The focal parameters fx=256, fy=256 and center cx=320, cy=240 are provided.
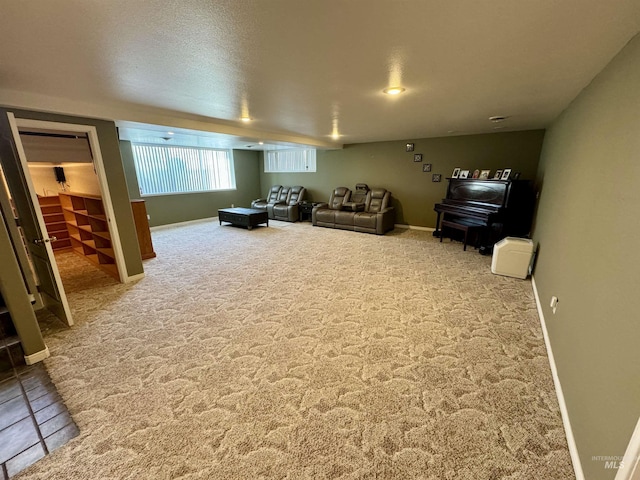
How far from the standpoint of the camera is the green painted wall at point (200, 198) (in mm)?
6080

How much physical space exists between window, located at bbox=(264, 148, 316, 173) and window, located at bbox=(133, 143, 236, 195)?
4.26ft

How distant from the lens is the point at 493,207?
4445 mm

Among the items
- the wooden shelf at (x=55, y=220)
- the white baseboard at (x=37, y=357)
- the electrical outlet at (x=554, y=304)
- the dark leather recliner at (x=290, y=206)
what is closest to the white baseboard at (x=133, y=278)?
the white baseboard at (x=37, y=357)

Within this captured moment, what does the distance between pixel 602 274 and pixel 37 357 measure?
4.10 meters

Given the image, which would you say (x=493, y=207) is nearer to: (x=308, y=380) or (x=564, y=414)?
(x=564, y=414)

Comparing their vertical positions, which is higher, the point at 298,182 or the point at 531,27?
the point at 531,27

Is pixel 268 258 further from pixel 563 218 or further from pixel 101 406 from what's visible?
pixel 563 218

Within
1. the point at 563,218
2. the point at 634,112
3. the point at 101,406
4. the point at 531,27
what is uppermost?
the point at 531,27

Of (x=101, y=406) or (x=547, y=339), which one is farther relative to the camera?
(x=547, y=339)

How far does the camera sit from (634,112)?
1.36m

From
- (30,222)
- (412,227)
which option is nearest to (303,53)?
(30,222)

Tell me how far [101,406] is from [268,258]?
9.86ft

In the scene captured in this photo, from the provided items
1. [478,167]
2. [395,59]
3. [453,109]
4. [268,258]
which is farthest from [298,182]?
[395,59]

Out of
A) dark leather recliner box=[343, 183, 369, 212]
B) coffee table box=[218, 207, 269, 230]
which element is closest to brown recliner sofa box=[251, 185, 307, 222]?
coffee table box=[218, 207, 269, 230]
